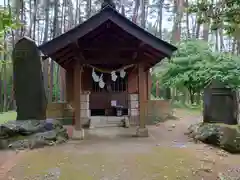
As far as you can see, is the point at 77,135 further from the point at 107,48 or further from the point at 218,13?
the point at 218,13

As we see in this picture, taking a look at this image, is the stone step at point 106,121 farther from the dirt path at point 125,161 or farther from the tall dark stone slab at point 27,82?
the tall dark stone slab at point 27,82

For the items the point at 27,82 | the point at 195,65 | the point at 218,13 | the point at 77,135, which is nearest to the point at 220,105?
the point at 218,13

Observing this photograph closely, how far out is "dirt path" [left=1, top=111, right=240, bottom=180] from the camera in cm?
430

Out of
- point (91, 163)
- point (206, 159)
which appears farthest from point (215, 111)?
point (91, 163)

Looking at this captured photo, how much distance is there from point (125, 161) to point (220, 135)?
2.85 meters

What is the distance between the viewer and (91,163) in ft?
15.9

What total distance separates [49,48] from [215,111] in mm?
5052

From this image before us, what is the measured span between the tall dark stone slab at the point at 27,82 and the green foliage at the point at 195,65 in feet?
24.5

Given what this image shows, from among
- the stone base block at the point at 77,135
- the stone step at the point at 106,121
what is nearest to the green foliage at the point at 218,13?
the stone base block at the point at 77,135

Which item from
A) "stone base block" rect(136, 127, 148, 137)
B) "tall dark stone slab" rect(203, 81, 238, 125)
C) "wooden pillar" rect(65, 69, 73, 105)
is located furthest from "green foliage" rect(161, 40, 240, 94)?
"wooden pillar" rect(65, 69, 73, 105)

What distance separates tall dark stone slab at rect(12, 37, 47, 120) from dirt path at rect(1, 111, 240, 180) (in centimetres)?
151

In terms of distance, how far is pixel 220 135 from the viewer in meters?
6.38

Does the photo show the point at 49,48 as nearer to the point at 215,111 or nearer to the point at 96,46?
the point at 96,46

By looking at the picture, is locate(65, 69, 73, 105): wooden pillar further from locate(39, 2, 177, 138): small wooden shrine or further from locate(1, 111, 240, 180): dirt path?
locate(1, 111, 240, 180): dirt path
